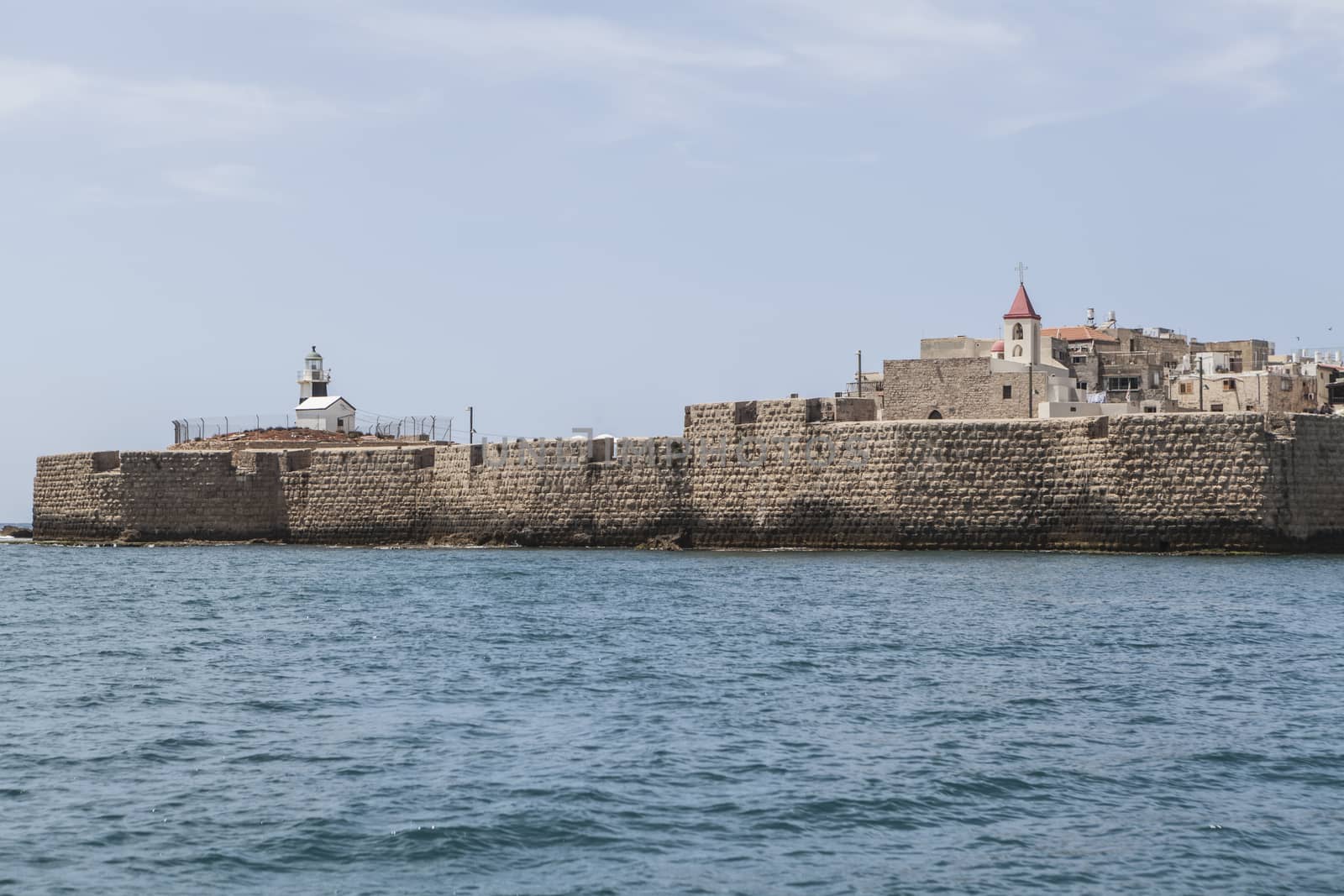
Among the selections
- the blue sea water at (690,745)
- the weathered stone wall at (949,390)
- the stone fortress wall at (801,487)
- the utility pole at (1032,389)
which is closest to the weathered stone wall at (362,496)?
the stone fortress wall at (801,487)

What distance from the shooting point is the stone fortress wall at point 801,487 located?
80.3 ft

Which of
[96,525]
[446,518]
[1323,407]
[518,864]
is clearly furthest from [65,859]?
[1323,407]

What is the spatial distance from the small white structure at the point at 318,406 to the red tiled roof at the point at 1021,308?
65.9 ft

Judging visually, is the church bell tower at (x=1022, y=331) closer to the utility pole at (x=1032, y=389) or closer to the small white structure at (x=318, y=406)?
the utility pole at (x=1032, y=389)

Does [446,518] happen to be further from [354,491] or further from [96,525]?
[96,525]

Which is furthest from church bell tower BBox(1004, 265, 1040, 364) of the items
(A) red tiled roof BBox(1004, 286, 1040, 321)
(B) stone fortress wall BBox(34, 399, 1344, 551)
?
(B) stone fortress wall BBox(34, 399, 1344, 551)

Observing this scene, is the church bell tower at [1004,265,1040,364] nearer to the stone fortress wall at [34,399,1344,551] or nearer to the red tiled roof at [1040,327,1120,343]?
the red tiled roof at [1040,327,1120,343]

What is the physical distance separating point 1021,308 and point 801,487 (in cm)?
2093

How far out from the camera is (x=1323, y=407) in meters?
46.2

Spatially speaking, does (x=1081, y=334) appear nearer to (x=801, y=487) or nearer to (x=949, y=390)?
(x=949, y=390)

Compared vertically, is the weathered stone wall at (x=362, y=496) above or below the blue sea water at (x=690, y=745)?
above

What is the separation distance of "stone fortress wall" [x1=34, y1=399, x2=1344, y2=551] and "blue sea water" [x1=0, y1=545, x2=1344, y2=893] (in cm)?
483

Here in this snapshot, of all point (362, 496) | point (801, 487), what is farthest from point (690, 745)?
point (362, 496)

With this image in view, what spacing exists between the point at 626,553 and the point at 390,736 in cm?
1808
